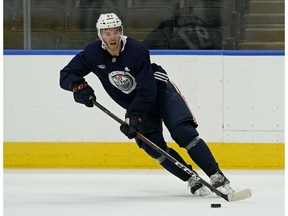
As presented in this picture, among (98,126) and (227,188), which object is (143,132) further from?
(98,126)

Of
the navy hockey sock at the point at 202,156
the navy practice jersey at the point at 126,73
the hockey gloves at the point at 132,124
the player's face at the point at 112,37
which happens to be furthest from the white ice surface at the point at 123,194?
the player's face at the point at 112,37

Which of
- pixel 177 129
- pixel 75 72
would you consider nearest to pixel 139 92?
pixel 177 129

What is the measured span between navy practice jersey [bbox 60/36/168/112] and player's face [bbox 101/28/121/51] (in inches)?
2.4

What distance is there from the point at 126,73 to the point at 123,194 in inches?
29.2

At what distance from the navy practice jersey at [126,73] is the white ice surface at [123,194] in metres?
0.52

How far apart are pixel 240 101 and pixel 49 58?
137 cm

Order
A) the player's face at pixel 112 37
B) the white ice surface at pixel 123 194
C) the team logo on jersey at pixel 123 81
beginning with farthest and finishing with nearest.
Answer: the team logo on jersey at pixel 123 81
the player's face at pixel 112 37
the white ice surface at pixel 123 194

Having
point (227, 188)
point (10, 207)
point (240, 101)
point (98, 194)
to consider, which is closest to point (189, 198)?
point (227, 188)

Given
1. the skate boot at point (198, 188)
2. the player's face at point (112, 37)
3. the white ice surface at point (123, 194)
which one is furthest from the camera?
the skate boot at point (198, 188)

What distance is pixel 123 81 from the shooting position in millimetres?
5203

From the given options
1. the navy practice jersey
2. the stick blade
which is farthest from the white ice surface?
the navy practice jersey

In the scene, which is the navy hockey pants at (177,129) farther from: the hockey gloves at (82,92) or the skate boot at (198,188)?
the hockey gloves at (82,92)

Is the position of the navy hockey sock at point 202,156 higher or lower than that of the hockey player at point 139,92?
lower

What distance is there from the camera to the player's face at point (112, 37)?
5042 millimetres
